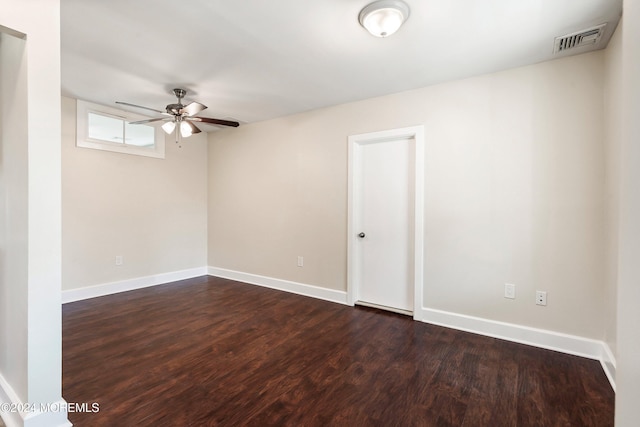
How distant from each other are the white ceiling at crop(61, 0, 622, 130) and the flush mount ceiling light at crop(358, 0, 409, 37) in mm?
58

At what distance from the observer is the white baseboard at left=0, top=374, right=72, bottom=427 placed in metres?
1.43

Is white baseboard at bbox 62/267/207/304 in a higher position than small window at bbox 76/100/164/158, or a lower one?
lower

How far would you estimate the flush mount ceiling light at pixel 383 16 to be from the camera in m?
1.79

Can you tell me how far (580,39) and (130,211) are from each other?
205 inches

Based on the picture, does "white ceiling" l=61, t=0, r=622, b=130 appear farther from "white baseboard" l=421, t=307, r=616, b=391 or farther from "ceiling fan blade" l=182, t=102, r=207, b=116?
"white baseboard" l=421, t=307, r=616, b=391

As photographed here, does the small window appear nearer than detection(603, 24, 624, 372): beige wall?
No

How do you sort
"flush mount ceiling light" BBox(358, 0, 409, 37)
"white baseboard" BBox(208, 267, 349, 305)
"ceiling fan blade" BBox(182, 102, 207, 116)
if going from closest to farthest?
"flush mount ceiling light" BBox(358, 0, 409, 37)
"ceiling fan blade" BBox(182, 102, 207, 116)
"white baseboard" BBox(208, 267, 349, 305)

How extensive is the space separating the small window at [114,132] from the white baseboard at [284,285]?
7.00 feet

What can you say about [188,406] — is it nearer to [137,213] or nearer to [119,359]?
[119,359]

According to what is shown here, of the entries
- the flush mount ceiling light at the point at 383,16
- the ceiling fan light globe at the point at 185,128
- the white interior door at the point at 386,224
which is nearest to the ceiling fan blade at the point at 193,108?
the ceiling fan light globe at the point at 185,128

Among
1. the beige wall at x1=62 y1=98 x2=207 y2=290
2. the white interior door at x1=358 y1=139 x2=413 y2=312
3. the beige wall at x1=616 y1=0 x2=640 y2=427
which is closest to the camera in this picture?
the beige wall at x1=616 y1=0 x2=640 y2=427

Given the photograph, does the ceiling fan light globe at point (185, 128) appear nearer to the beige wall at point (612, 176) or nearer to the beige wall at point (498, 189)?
the beige wall at point (498, 189)

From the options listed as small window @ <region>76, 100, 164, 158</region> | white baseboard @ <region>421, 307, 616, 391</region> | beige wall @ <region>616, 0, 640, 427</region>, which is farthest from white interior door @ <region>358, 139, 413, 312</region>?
small window @ <region>76, 100, 164, 158</region>

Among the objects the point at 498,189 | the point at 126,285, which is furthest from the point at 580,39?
the point at 126,285
